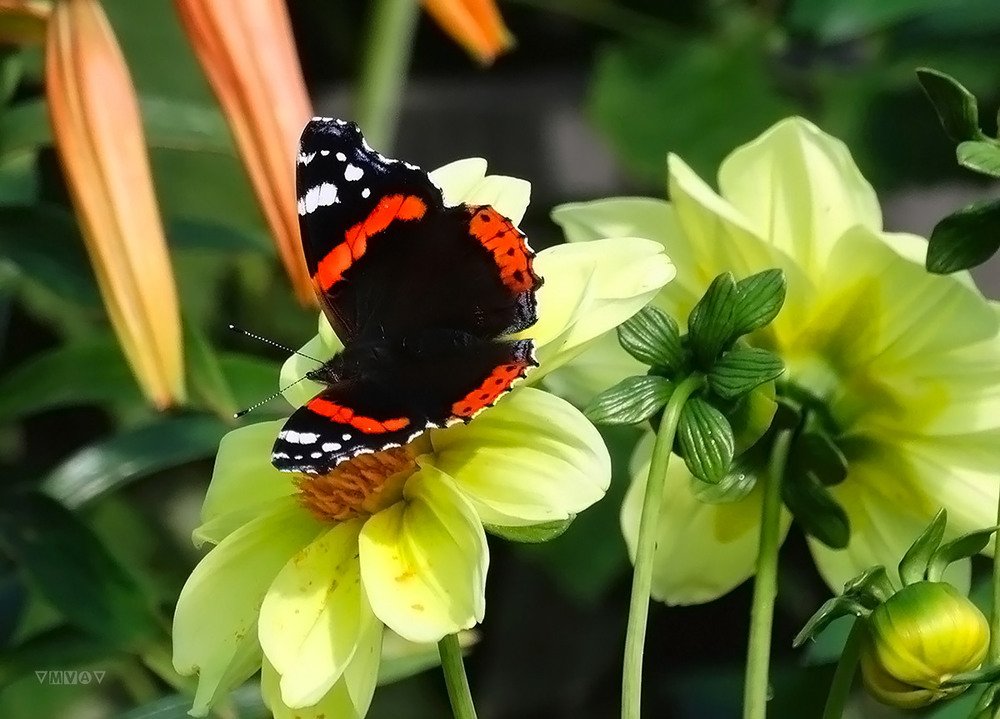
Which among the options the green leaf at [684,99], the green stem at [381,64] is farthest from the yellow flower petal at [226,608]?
the green leaf at [684,99]

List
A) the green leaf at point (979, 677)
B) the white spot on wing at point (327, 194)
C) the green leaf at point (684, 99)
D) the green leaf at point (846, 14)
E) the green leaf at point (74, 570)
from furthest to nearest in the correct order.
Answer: the green leaf at point (684, 99) < the green leaf at point (846, 14) < the green leaf at point (74, 570) < the white spot on wing at point (327, 194) < the green leaf at point (979, 677)

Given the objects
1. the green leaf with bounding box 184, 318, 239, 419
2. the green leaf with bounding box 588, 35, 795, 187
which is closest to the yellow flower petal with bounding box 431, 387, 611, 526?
the green leaf with bounding box 184, 318, 239, 419

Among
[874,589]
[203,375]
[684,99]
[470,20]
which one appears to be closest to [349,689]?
[874,589]

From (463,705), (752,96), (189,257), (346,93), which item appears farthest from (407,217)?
(346,93)

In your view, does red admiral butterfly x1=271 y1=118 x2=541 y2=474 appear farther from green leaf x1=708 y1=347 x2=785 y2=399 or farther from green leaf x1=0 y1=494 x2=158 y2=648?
green leaf x1=0 y1=494 x2=158 y2=648

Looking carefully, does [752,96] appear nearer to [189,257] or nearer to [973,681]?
[189,257]

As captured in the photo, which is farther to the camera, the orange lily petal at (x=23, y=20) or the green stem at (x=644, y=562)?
the orange lily petal at (x=23, y=20)

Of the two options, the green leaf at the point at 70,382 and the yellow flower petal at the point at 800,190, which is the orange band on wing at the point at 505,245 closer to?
the yellow flower petal at the point at 800,190

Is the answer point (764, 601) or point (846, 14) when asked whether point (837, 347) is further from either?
point (846, 14)
